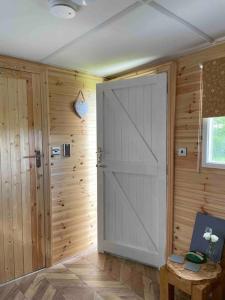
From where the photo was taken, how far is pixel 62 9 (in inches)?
55.7

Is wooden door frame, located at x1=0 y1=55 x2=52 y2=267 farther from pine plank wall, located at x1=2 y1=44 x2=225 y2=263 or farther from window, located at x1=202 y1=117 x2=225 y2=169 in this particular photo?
window, located at x1=202 y1=117 x2=225 y2=169

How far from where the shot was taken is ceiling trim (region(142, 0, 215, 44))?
1422mm

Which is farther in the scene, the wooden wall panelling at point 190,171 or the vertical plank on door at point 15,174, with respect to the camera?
the vertical plank on door at point 15,174

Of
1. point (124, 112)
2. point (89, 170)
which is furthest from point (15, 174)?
point (124, 112)

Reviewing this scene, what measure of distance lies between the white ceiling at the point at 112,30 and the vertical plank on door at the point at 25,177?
395 millimetres

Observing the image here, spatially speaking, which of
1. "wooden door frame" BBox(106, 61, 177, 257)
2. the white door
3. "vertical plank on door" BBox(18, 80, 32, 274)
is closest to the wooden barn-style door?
"vertical plank on door" BBox(18, 80, 32, 274)

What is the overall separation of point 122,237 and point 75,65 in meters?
1.96

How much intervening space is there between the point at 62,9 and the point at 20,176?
5.21ft

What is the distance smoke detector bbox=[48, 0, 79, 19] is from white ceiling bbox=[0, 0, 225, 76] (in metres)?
0.05

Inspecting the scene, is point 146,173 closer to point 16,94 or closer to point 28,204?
point 28,204

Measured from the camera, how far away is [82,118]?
295cm

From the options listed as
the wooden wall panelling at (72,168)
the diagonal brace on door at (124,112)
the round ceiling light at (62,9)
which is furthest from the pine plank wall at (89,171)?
the round ceiling light at (62,9)

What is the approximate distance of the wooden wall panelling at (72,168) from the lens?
2.71m

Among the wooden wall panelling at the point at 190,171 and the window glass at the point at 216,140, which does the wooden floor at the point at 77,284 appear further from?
the window glass at the point at 216,140
